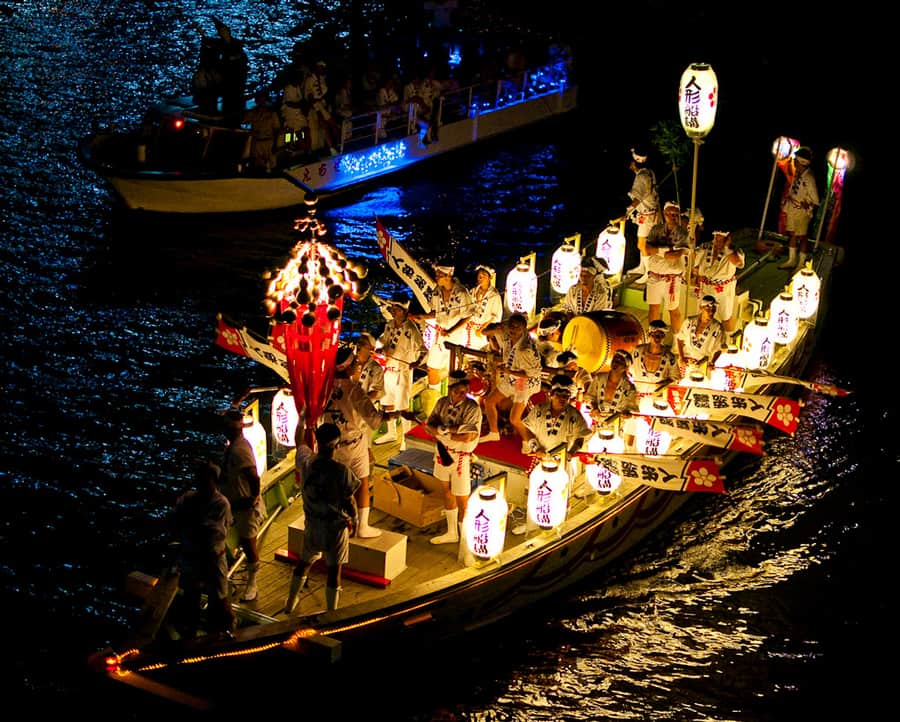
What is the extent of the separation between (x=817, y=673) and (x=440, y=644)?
3940mm

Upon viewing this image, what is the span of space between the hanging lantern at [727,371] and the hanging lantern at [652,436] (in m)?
1.30

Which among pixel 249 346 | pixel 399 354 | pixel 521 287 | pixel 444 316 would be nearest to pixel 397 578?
pixel 399 354

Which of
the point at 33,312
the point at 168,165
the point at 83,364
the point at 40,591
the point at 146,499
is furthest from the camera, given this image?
the point at 168,165

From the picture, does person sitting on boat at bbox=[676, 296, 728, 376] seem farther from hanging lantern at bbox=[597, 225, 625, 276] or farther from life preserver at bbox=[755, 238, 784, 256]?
life preserver at bbox=[755, 238, 784, 256]

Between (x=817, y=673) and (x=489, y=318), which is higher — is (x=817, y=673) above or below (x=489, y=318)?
below

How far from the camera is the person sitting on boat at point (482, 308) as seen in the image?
15.5m

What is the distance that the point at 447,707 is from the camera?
12.1m

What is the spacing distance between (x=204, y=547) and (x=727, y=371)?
23.5 ft

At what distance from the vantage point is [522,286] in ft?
55.7

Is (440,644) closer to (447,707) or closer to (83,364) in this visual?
(447,707)

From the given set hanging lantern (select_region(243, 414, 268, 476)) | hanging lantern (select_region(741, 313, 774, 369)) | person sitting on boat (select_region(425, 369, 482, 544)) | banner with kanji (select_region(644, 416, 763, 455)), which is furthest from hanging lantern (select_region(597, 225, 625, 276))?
hanging lantern (select_region(243, 414, 268, 476))

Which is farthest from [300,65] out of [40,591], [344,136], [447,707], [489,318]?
[447,707]

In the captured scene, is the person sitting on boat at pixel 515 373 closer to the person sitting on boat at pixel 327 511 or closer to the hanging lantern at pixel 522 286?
the person sitting on boat at pixel 327 511

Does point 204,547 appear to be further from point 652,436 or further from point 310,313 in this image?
point 652,436
